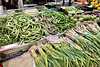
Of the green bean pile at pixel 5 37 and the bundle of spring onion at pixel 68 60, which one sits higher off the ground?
the green bean pile at pixel 5 37

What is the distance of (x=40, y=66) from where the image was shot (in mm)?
1413

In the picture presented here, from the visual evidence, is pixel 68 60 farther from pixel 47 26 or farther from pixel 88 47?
pixel 47 26

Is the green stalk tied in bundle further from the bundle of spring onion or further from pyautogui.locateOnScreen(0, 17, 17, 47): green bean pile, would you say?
the bundle of spring onion

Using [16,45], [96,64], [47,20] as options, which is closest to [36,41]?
A: [16,45]

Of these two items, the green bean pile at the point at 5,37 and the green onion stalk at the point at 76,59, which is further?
the green bean pile at the point at 5,37

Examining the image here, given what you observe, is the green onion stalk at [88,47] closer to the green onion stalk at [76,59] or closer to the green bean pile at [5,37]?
the green onion stalk at [76,59]

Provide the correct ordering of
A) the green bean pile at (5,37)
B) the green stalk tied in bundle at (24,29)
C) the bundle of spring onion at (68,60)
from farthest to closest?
1. the green stalk tied in bundle at (24,29)
2. the green bean pile at (5,37)
3. the bundle of spring onion at (68,60)

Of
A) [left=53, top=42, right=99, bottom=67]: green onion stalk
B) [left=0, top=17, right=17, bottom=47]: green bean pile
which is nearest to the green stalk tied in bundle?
[left=0, top=17, right=17, bottom=47]: green bean pile

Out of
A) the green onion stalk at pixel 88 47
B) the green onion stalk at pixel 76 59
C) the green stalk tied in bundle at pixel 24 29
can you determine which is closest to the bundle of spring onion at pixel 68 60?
the green onion stalk at pixel 76 59

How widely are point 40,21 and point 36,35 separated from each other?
647 mm

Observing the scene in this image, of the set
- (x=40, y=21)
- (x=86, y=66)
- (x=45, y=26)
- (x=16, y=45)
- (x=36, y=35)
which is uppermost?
(x=40, y=21)

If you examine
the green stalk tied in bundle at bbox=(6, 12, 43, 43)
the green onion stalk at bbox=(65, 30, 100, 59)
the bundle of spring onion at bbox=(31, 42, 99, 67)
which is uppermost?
the green stalk tied in bundle at bbox=(6, 12, 43, 43)

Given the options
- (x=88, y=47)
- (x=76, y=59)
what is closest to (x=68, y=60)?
(x=76, y=59)

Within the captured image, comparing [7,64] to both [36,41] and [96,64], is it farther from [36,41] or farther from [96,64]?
[96,64]
